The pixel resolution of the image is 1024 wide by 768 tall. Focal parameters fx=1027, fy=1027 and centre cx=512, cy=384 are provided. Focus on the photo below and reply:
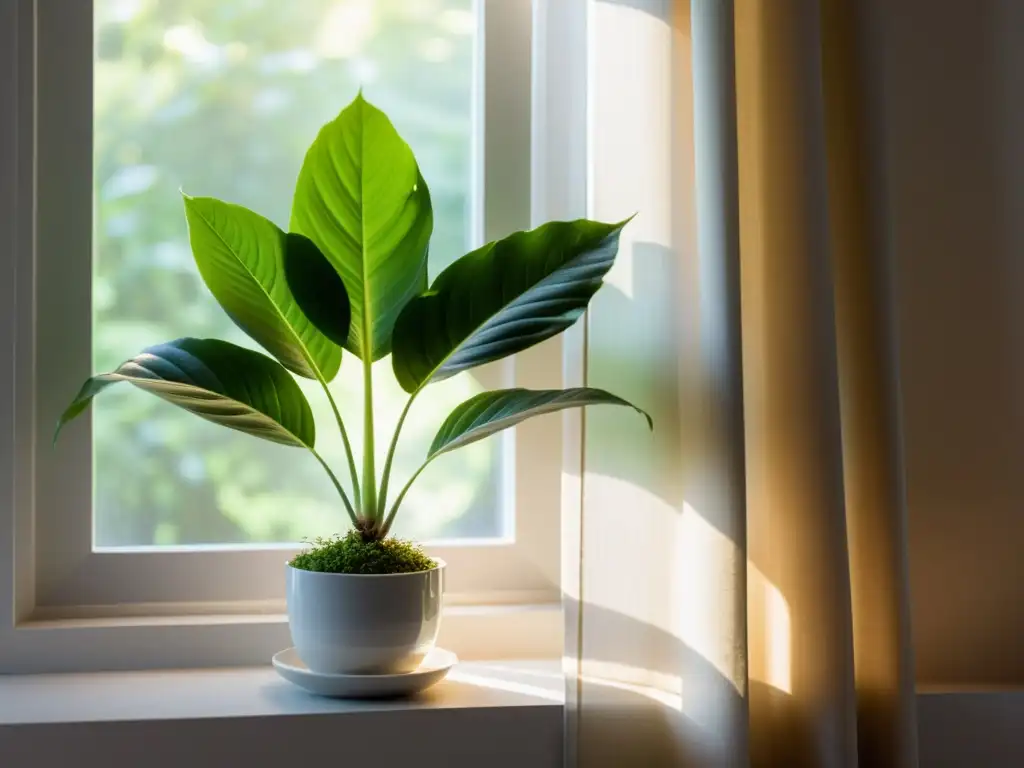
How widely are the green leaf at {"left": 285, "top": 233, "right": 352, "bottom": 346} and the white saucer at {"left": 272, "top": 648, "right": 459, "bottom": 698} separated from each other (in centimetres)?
34

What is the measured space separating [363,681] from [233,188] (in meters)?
0.60

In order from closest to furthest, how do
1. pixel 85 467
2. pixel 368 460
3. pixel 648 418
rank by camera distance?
pixel 648 418 < pixel 368 460 < pixel 85 467

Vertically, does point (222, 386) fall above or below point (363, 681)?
above

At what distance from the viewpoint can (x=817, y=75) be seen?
1.02 meters

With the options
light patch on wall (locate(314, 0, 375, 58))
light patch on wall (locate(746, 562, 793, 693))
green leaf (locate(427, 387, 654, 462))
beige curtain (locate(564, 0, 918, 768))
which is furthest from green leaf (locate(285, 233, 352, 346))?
light patch on wall (locate(746, 562, 793, 693))

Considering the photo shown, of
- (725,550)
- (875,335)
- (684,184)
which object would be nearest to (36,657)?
(725,550)

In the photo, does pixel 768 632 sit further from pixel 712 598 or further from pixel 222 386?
pixel 222 386

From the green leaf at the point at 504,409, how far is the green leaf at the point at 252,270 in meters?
0.16

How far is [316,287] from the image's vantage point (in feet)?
3.23

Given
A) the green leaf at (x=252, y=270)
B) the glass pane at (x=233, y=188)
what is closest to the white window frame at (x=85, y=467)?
the glass pane at (x=233, y=188)

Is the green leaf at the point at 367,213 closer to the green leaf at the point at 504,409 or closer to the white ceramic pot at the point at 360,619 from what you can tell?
the green leaf at the point at 504,409

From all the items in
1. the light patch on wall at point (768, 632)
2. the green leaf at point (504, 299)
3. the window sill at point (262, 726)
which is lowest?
the window sill at point (262, 726)

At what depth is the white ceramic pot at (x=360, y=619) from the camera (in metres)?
0.99

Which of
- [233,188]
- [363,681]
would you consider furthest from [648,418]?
[233,188]
